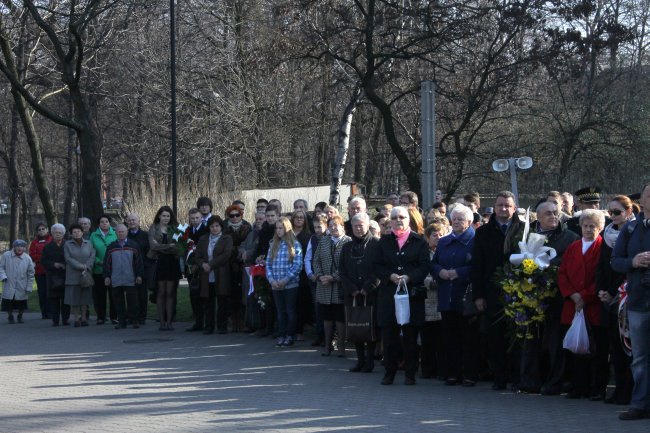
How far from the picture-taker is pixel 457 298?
1174 cm

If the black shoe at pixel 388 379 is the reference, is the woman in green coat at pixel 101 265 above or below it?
above

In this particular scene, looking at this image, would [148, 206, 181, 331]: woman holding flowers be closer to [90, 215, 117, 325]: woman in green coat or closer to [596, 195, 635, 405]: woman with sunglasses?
[90, 215, 117, 325]: woman in green coat

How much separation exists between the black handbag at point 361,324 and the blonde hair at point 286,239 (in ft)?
9.54

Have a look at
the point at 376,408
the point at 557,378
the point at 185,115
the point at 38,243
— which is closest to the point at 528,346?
the point at 557,378

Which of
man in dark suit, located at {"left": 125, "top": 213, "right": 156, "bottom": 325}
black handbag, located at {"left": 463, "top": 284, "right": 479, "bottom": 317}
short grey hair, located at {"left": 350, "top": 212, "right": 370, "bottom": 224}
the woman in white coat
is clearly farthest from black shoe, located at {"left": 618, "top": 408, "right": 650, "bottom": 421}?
the woman in white coat

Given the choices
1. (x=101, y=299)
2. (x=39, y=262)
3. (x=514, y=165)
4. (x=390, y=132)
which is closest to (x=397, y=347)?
(x=514, y=165)

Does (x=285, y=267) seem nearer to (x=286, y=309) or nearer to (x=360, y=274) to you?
(x=286, y=309)

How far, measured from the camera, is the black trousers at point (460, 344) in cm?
1177

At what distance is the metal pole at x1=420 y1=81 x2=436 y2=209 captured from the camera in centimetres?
1642

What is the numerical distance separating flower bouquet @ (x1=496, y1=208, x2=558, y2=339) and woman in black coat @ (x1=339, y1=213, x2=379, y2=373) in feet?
6.76

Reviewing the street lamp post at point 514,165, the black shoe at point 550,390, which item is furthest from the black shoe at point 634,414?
the street lamp post at point 514,165

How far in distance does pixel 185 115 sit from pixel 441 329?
2923 cm

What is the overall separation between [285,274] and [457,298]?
4.31 metres

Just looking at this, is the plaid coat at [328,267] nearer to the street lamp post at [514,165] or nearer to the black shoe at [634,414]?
the street lamp post at [514,165]
